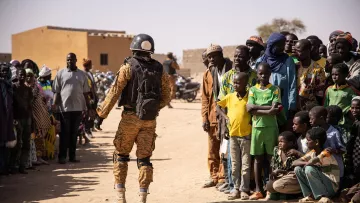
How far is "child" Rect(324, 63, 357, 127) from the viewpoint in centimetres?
658

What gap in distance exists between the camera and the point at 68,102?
1004 centimetres

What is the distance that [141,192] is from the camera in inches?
250

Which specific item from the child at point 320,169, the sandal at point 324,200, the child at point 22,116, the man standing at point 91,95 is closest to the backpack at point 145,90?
the child at point 320,169

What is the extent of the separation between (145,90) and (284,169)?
198 centimetres

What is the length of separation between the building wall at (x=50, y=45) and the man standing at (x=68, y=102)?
1139 inches

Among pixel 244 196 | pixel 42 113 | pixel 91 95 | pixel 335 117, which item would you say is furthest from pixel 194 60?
pixel 335 117

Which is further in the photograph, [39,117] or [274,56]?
[39,117]

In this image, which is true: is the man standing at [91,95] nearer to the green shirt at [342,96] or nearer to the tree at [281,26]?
the green shirt at [342,96]

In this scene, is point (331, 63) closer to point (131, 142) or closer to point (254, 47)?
point (254, 47)

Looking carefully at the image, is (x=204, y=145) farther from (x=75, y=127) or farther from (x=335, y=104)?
(x=335, y=104)

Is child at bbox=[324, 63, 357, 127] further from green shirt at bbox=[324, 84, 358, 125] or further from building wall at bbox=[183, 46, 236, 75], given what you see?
building wall at bbox=[183, 46, 236, 75]

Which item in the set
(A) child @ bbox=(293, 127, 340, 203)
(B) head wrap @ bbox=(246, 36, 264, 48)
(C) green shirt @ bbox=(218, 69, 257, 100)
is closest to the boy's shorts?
(A) child @ bbox=(293, 127, 340, 203)

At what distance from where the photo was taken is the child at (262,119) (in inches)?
260

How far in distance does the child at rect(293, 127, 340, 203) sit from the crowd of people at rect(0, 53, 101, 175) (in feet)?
15.5
